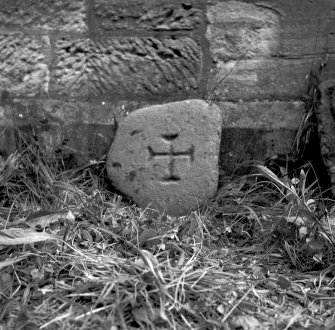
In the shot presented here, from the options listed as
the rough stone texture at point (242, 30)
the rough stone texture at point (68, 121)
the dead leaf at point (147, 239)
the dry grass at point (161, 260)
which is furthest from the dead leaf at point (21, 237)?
the rough stone texture at point (242, 30)

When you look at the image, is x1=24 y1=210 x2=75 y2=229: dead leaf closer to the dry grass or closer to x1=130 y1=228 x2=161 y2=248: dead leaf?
the dry grass

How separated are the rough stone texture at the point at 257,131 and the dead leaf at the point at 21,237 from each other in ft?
3.32

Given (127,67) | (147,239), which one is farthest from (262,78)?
(147,239)

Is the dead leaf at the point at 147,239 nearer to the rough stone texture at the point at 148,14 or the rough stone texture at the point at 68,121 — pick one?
the rough stone texture at the point at 68,121

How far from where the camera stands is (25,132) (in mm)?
2266

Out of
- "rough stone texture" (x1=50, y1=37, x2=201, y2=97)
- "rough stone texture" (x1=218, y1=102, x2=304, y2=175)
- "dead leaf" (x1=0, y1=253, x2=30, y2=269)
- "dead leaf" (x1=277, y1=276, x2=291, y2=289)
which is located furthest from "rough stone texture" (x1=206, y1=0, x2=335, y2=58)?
"dead leaf" (x1=0, y1=253, x2=30, y2=269)

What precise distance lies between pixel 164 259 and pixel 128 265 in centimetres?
17

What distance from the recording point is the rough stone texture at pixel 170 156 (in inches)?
82.7

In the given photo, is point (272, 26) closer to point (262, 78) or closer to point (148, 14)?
point (262, 78)

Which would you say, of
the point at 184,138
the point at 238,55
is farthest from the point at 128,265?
the point at 238,55

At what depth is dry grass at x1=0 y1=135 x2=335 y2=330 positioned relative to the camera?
1.30 metres

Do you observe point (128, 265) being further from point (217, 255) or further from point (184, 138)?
point (184, 138)

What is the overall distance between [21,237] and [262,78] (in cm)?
135

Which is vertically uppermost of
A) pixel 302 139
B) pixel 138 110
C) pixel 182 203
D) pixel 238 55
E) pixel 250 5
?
pixel 250 5
